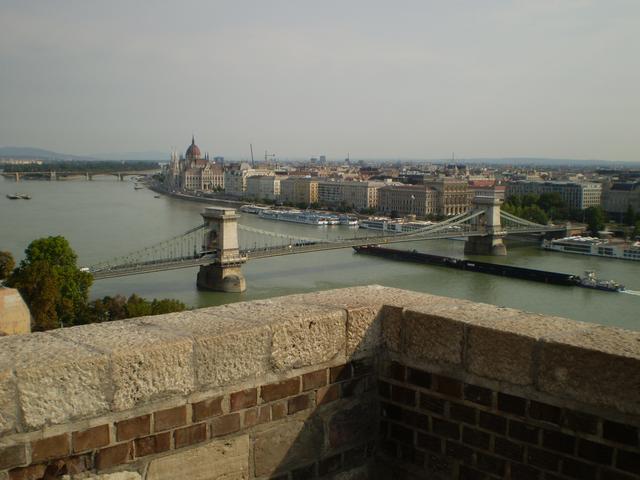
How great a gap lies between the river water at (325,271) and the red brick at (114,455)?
1029 cm

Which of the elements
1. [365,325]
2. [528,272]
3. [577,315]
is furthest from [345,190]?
[365,325]

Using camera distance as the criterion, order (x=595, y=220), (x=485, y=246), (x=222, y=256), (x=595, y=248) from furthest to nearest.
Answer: (x=595, y=220), (x=485, y=246), (x=595, y=248), (x=222, y=256)

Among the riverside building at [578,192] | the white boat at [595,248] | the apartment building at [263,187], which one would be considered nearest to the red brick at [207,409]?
the white boat at [595,248]

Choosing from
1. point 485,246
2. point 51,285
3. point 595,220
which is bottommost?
point 485,246

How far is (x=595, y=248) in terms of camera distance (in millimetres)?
19750

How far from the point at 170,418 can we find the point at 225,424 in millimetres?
91

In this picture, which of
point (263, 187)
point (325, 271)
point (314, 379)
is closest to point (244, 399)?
point (314, 379)

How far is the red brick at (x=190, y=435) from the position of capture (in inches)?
39.2

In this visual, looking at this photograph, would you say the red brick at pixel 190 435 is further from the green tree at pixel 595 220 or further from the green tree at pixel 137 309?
the green tree at pixel 595 220

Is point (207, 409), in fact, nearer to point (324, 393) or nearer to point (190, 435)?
point (190, 435)

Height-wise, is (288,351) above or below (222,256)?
above

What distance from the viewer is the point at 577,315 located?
11.5m

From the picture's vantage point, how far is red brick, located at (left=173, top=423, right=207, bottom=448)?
100cm

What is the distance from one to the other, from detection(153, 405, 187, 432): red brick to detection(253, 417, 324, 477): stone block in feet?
0.45
